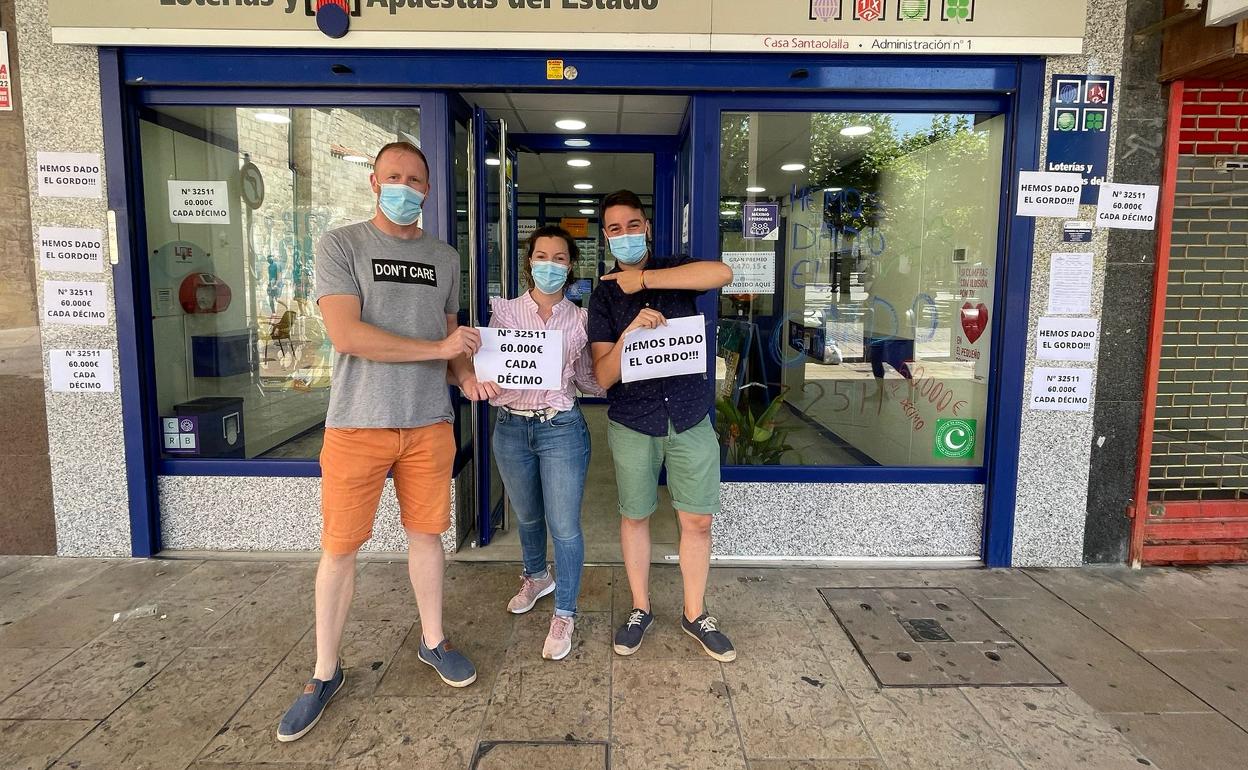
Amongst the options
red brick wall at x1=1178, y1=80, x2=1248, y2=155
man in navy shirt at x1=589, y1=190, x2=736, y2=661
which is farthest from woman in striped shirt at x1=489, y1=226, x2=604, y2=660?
red brick wall at x1=1178, y1=80, x2=1248, y2=155

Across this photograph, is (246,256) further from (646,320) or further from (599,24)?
(646,320)

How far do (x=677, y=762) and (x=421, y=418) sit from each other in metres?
1.49

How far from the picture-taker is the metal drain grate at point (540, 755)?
2.26m

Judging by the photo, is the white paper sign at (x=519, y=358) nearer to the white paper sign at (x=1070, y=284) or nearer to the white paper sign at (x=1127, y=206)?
the white paper sign at (x=1070, y=284)

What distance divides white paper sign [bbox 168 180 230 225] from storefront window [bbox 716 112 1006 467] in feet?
9.61

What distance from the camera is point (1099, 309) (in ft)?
12.2

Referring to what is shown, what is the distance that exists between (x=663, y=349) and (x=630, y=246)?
17.1 inches

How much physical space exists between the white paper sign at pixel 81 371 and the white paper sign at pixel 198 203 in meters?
0.87

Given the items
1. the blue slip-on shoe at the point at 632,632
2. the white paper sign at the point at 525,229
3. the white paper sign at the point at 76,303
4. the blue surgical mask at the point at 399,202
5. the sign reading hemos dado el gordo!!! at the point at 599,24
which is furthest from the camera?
the white paper sign at the point at 525,229

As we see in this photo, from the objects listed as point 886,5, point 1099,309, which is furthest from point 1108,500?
point 886,5

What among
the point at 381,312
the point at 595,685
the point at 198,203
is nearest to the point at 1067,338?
the point at 595,685

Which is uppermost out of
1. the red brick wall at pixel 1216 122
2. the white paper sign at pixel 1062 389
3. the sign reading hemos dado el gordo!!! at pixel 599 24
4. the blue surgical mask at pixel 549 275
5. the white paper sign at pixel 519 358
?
the sign reading hemos dado el gordo!!! at pixel 599 24

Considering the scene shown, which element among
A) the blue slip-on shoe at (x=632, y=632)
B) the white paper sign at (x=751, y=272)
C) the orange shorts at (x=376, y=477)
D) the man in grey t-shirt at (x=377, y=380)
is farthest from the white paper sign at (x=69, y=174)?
the blue slip-on shoe at (x=632, y=632)

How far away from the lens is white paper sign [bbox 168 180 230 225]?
393cm
